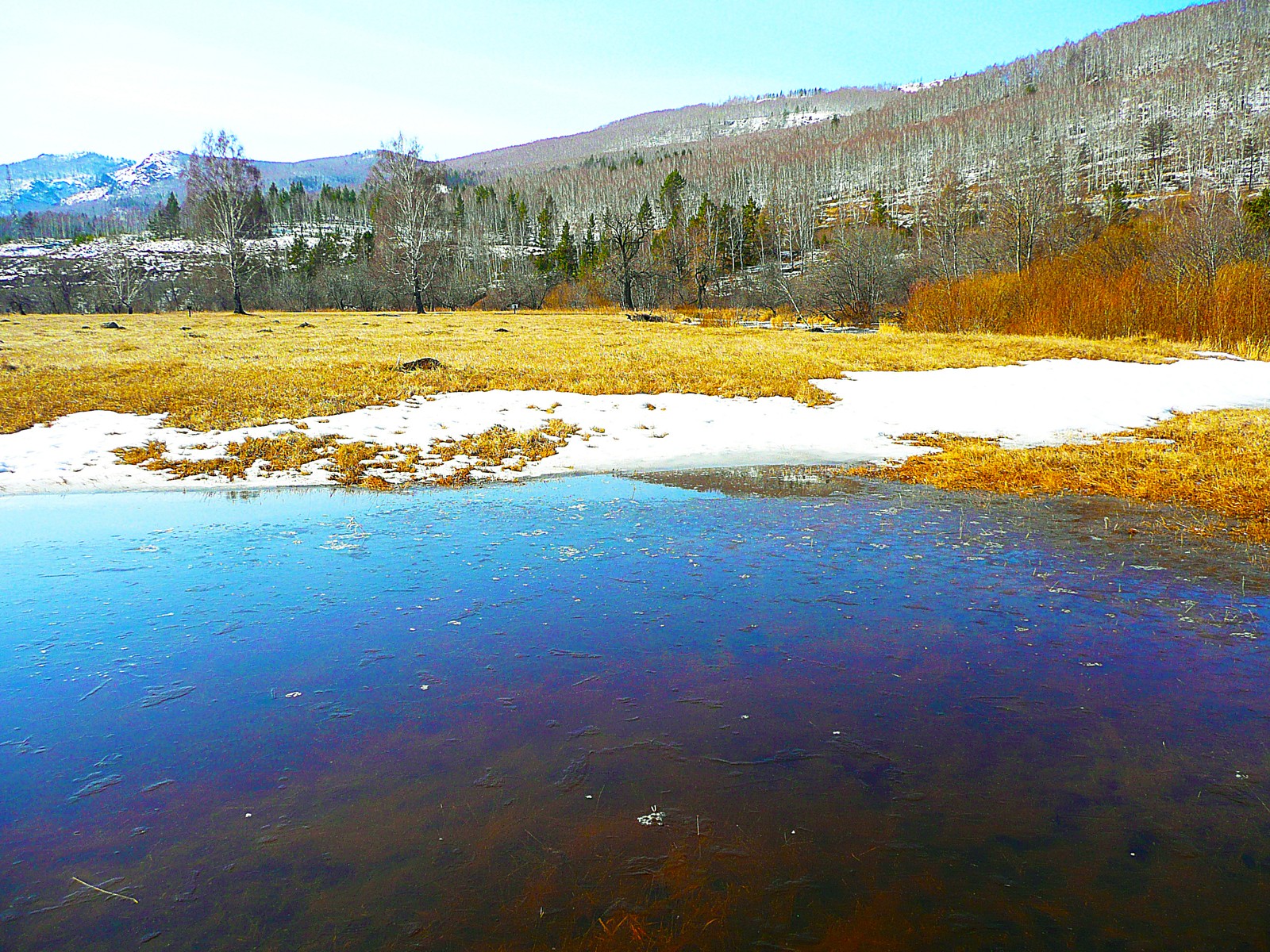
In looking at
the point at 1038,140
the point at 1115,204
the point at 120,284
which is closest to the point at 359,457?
the point at 120,284

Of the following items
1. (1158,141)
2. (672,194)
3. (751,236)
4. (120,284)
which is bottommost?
(120,284)

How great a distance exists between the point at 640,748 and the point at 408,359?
19322 millimetres

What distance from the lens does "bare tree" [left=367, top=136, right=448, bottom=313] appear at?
50156mm

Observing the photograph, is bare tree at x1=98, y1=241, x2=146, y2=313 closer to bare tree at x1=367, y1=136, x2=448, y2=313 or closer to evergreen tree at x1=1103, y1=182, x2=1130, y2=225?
bare tree at x1=367, y1=136, x2=448, y2=313

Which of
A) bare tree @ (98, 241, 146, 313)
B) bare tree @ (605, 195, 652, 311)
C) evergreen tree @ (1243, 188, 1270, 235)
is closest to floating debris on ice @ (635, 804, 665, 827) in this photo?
evergreen tree @ (1243, 188, 1270, 235)

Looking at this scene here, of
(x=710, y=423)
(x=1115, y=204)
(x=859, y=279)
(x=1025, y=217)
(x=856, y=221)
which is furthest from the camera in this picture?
(x=1115, y=204)

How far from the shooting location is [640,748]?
3.74 metres

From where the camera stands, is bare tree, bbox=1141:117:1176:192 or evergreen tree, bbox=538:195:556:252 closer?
bare tree, bbox=1141:117:1176:192

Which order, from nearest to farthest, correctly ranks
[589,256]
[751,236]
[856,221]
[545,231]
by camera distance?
[856,221] → [589,256] → [751,236] → [545,231]

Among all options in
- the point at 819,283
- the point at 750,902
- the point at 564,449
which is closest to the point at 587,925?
the point at 750,902

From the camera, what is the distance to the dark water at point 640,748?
2684mm

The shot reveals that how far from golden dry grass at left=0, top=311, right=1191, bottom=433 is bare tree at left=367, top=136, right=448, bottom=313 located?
19.6 metres

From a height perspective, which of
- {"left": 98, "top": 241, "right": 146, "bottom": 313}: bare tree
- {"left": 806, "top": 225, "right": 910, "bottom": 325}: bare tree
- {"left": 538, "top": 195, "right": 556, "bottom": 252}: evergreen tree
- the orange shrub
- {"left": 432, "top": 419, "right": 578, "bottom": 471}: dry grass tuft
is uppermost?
{"left": 538, "top": 195, "right": 556, "bottom": 252}: evergreen tree

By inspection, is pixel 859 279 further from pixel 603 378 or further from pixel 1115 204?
pixel 1115 204
